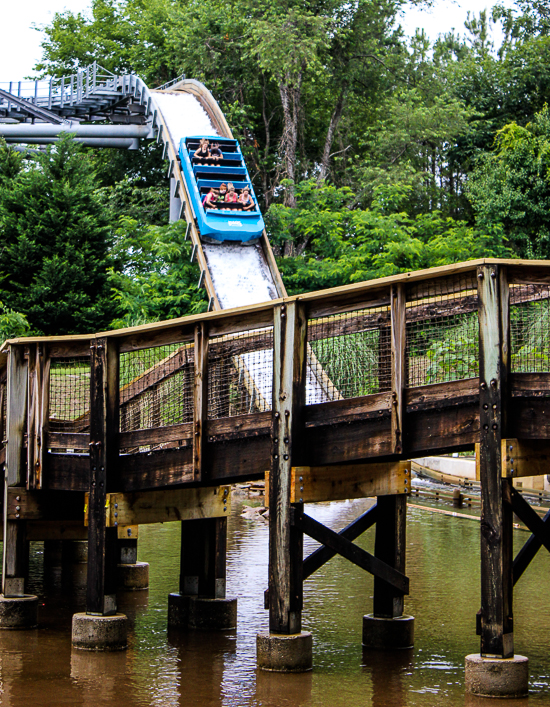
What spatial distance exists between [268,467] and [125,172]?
39218mm

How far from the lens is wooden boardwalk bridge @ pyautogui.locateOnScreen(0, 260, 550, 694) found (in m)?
8.12

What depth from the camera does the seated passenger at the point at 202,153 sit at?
2934 centimetres

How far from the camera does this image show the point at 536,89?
41375 millimetres

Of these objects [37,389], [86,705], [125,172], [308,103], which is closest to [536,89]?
[308,103]

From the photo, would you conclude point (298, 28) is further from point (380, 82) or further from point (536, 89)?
point (536, 89)

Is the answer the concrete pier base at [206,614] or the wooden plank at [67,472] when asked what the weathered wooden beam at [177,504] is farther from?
the concrete pier base at [206,614]

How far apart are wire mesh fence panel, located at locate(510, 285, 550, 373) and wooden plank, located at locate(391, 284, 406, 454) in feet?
2.88

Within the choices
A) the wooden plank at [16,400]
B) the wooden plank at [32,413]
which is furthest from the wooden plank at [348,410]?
the wooden plank at [16,400]

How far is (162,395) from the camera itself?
10.4m

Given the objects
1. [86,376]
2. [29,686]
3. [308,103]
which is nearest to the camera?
[29,686]

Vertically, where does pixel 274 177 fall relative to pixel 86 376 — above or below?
above

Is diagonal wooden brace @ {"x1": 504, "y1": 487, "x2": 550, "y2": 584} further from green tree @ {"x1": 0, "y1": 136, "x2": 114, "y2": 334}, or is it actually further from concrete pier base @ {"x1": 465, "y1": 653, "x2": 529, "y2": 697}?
green tree @ {"x1": 0, "y1": 136, "x2": 114, "y2": 334}

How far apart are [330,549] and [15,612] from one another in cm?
371

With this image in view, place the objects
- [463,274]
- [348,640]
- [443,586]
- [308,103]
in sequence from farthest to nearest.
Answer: [308,103], [443,586], [348,640], [463,274]
